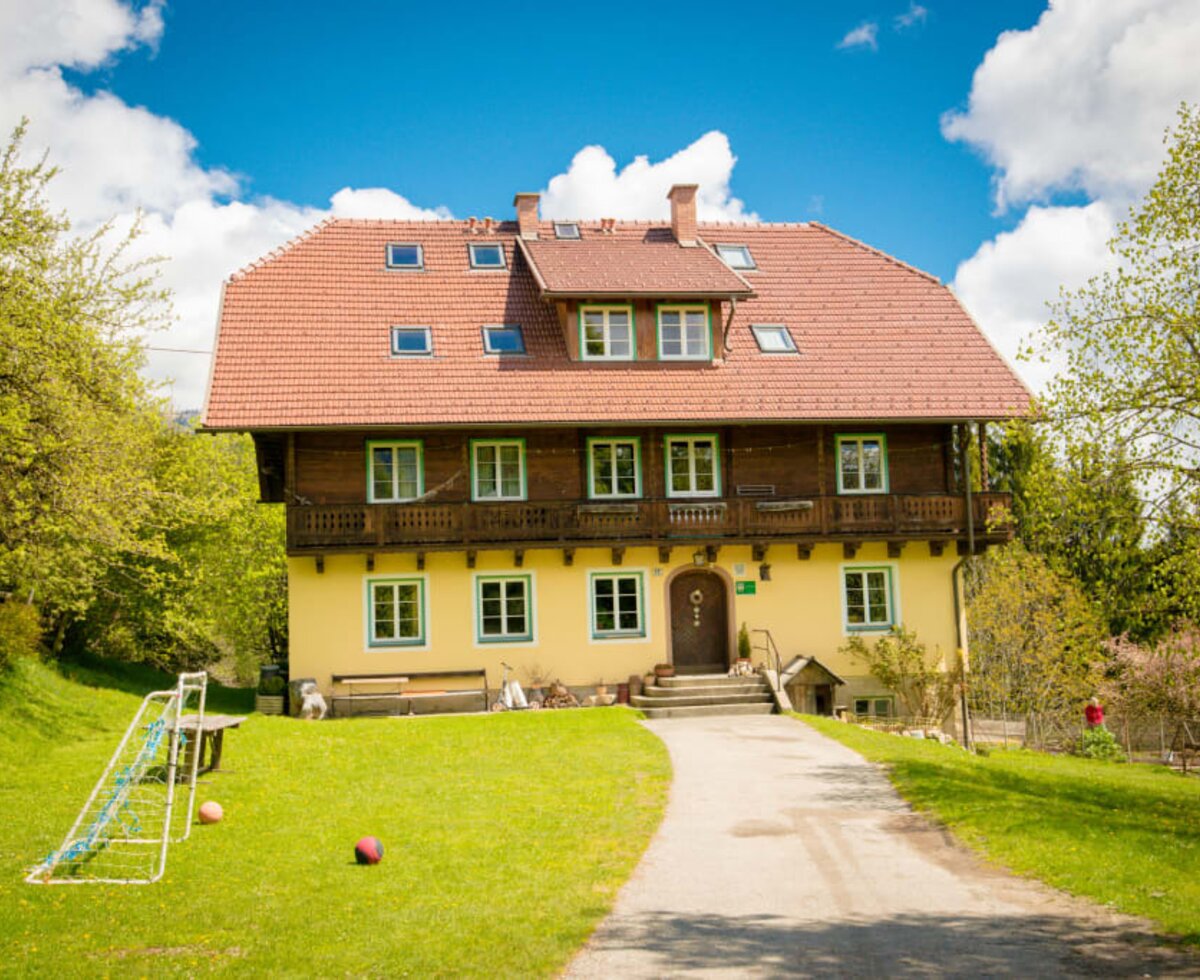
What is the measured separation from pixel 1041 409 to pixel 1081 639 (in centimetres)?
2122

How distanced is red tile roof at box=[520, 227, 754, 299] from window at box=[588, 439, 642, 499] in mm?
3262

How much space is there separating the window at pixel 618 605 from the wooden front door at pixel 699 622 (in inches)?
35.9

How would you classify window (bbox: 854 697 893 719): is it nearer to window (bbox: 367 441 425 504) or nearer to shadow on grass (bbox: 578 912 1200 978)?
window (bbox: 367 441 425 504)

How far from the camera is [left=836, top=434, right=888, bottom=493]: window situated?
26.3m

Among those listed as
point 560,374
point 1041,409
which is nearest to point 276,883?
point 1041,409

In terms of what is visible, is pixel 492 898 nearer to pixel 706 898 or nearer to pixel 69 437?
pixel 706 898

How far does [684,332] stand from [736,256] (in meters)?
4.48

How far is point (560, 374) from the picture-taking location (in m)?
25.4

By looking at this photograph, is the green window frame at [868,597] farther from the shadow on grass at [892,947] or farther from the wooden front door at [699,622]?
the shadow on grass at [892,947]

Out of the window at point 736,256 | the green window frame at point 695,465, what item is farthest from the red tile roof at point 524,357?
the green window frame at point 695,465

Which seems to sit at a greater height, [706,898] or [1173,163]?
[1173,163]

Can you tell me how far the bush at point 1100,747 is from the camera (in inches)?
1073

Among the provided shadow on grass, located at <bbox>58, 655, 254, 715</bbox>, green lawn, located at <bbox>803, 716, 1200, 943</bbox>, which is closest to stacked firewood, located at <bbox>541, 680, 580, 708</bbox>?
green lawn, located at <bbox>803, 716, 1200, 943</bbox>

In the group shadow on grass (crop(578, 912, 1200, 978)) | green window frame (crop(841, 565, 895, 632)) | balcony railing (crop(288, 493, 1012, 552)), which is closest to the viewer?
shadow on grass (crop(578, 912, 1200, 978))
